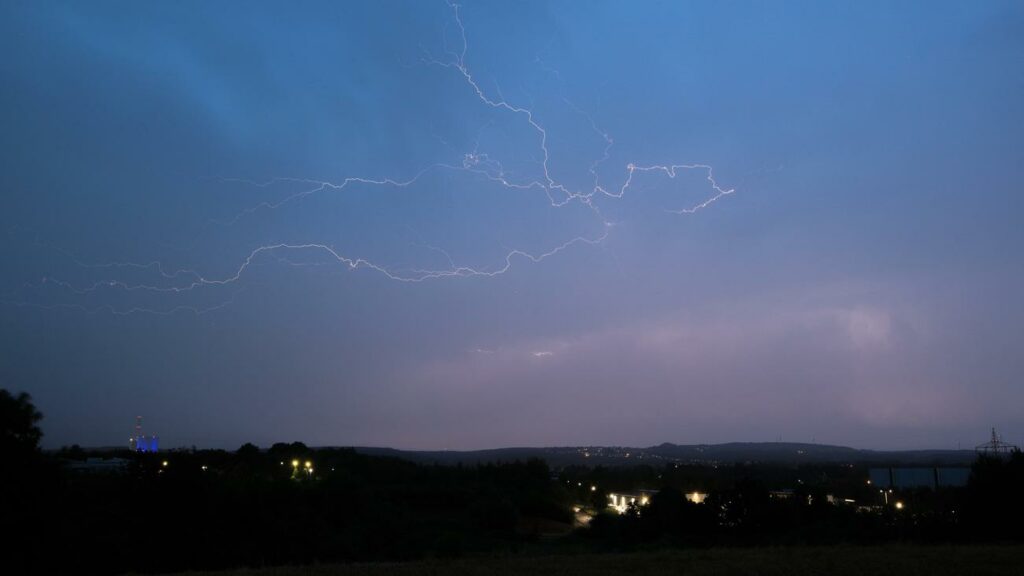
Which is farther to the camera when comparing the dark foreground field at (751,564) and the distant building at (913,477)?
the distant building at (913,477)

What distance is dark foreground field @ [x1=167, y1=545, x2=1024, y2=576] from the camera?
11234mm

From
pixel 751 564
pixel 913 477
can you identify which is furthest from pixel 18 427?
pixel 913 477

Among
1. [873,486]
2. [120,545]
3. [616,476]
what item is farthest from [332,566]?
[616,476]

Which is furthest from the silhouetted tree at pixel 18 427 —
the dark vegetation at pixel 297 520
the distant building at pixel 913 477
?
the distant building at pixel 913 477

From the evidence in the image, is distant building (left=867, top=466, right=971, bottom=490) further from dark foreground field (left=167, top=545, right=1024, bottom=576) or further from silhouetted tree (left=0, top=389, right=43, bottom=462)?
silhouetted tree (left=0, top=389, right=43, bottom=462)

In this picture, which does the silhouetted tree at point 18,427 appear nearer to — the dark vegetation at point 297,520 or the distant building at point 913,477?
the dark vegetation at point 297,520

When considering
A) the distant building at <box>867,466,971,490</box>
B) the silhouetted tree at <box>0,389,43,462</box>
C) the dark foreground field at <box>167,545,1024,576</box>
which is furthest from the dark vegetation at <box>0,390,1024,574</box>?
the distant building at <box>867,466,971,490</box>

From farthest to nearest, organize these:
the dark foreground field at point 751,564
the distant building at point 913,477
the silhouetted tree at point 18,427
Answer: the distant building at point 913,477, the silhouetted tree at point 18,427, the dark foreground field at point 751,564

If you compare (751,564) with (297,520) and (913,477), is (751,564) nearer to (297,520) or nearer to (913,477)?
(297,520)

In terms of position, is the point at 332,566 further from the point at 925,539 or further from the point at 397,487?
the point at 397,487

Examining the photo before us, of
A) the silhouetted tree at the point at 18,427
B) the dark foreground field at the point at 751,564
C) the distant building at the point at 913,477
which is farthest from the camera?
the distant building at the point at 913,477

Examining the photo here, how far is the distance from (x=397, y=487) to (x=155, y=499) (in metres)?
34.6

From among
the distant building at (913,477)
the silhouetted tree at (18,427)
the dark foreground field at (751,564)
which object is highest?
the silhouetted tree at (18,427)

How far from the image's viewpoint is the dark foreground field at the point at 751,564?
36.9ft
